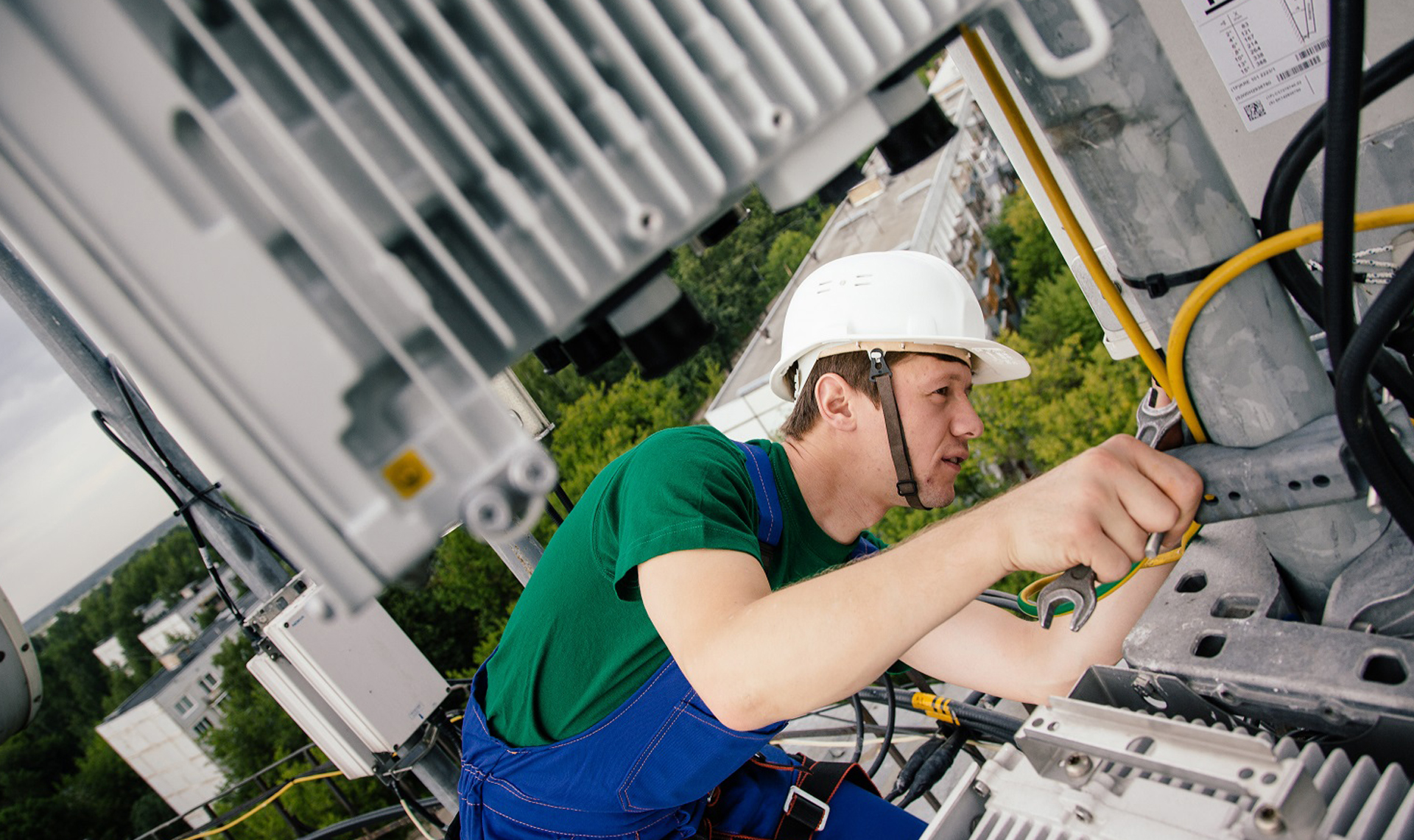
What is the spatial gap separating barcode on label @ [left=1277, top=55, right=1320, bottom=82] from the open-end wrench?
1359 mm

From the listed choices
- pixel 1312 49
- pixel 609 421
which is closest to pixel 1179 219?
pixel 1312 49

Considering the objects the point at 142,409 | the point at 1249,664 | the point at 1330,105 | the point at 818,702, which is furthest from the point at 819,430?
the point at 142,409

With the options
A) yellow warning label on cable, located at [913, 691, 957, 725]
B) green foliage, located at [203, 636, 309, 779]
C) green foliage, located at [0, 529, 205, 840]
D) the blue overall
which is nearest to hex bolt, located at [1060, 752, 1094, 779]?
the blue overall

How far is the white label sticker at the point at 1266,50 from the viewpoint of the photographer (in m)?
1.81

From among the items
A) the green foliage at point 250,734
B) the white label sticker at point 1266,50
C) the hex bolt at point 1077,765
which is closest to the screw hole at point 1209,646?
the hex bolt at point 1077,765

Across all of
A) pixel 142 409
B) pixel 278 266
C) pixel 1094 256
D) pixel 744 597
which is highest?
pixel 142 409

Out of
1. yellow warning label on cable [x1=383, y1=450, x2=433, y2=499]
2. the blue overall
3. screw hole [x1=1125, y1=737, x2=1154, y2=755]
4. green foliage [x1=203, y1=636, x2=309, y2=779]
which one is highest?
yellow warning label on cable [x1=383, y1=450, x2=433, y2=499]

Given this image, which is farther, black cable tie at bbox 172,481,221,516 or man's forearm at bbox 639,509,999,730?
black cable tie at bbox 172,481,221,516

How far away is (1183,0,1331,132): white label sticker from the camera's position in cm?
181

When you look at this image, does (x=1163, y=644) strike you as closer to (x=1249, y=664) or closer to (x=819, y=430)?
(x=1249, y=664)

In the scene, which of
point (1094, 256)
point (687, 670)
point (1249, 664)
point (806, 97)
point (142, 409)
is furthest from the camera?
point (142, 409)

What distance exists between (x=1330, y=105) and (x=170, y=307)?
3.88ft

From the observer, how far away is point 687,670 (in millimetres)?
1448

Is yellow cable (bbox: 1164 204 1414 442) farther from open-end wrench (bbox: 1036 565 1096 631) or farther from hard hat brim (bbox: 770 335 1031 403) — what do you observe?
hard hat brim (bbox: 770 335 1031 403)
